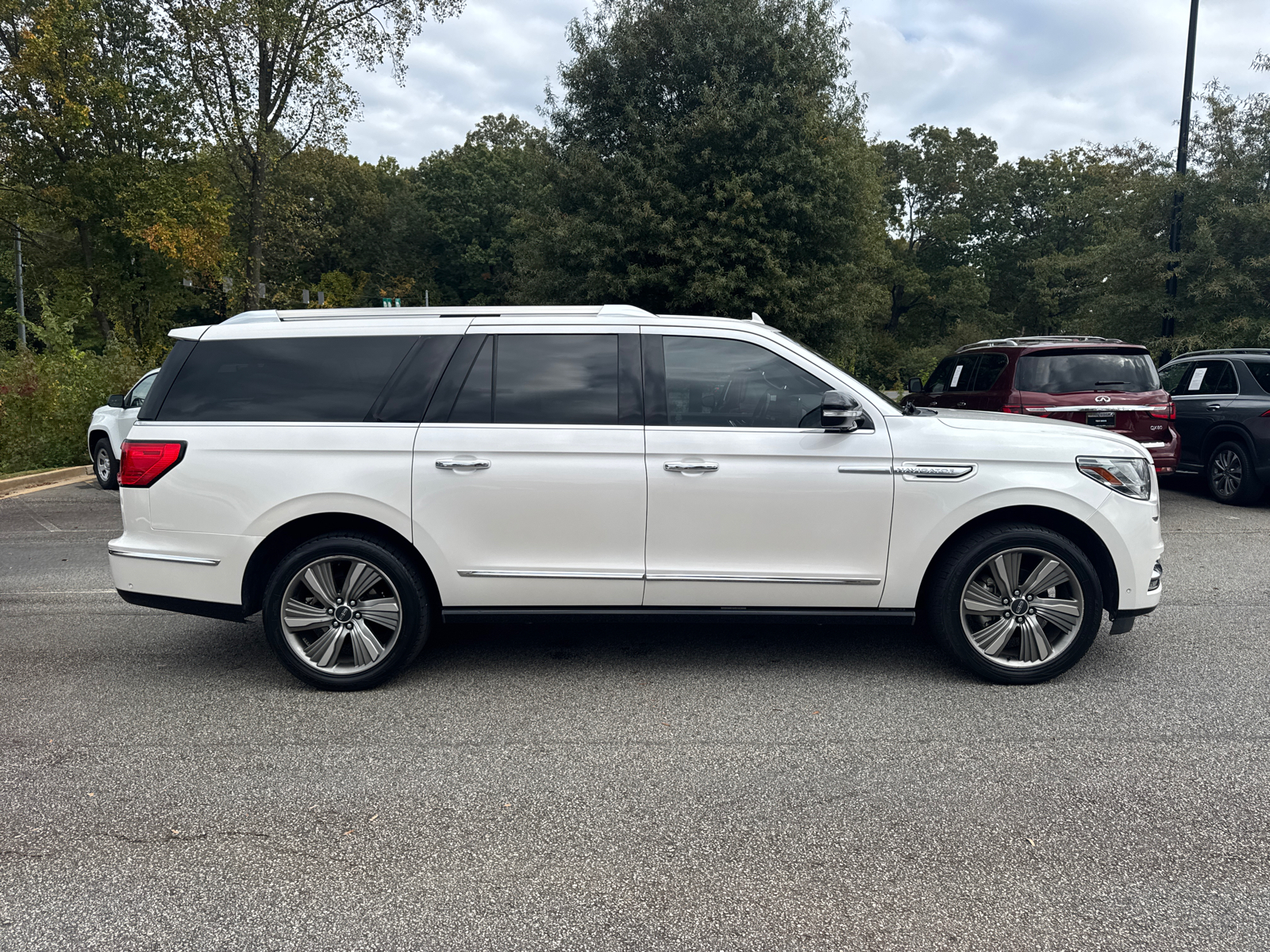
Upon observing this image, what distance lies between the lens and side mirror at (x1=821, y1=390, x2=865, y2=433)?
4.51 m

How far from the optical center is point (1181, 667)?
504 cm

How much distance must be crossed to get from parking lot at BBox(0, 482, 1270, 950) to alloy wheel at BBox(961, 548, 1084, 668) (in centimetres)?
25

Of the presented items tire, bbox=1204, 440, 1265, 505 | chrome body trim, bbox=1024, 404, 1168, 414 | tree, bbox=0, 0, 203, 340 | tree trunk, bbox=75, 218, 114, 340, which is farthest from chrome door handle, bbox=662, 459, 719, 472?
tree trunk, bbox=75, 218, 114, 340

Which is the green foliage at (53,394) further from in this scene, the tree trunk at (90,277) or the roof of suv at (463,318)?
the roof of suv at (463,318)

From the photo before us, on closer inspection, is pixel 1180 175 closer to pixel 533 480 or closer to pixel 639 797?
pixel 533 480

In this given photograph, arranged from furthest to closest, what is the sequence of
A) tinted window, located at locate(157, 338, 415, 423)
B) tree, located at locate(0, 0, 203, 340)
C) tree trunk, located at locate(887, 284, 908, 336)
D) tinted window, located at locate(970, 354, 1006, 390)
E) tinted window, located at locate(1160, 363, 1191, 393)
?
tree trunk, located at locate(887, 284, 908, 336)
tree, located at locate(0, 0, 203, 340)
tinted window, located at locate(1160, 363, 1191, 393)
tinted window, located at locate(970, 354, 1006, 390)
tinted window, located at locate(157, 338, 415, 423)

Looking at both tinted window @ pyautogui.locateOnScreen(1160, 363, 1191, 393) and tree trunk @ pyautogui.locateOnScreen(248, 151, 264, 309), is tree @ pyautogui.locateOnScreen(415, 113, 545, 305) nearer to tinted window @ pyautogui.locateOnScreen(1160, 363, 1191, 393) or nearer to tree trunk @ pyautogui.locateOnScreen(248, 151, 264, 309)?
tree trunk @ pyautogui.locateOnScreen(248, 151, 264, 309)

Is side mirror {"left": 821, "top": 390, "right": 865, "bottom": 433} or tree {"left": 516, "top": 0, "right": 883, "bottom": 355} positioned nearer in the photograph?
side mirror {"left": 821, "top": 390, "right": 865, "bottom": 433}

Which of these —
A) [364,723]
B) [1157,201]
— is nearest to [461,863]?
[364,723]

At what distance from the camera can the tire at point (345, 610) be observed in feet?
15.2

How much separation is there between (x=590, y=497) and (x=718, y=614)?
0.90m

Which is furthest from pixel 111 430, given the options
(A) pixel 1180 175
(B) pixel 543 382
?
(A) pixel 1180 175

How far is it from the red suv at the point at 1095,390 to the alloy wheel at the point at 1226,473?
4.75ft

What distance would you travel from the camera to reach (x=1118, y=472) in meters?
4.68
